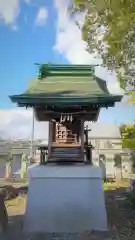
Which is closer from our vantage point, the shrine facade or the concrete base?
the concrete base

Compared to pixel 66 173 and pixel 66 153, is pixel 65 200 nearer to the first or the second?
pixel 66 173

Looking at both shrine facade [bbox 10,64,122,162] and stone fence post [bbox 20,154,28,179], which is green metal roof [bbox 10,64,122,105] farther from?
stone fence post [bbox 20,154,28,179]

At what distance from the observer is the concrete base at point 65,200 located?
947 centimetres

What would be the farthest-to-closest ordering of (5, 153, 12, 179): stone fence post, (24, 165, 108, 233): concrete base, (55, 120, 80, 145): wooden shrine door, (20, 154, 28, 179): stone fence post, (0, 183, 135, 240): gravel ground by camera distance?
1. (20, 154, 28, 179): stone fence post
2. (5, 153, 12, 179): stone fence post
3. (55, 120, 80, 145): wooden shrine door
4. (24, 165, 108, 233): concrete base
5. (0, 183, 135, 240): gravel ground

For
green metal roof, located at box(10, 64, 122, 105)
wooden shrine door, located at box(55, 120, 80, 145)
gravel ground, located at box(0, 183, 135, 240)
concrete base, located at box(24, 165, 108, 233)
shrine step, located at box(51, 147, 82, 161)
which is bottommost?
gravel ground, located at box(0, 183, 135, 240)

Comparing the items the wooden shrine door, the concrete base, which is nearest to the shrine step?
the wooden shrine door

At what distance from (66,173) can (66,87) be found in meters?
3.82

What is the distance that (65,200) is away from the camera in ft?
31.7

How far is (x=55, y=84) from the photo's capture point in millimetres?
11516

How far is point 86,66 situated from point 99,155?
2476 cm

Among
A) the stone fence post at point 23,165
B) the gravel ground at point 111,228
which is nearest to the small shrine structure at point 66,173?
the gravel ground at point 111,228

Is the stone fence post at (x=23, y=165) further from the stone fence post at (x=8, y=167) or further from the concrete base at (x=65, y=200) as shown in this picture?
the concrete base at (x=65, y=200)

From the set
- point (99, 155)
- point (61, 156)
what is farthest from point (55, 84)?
point (99, 155)

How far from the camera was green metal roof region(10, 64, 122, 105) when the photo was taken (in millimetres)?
9773
